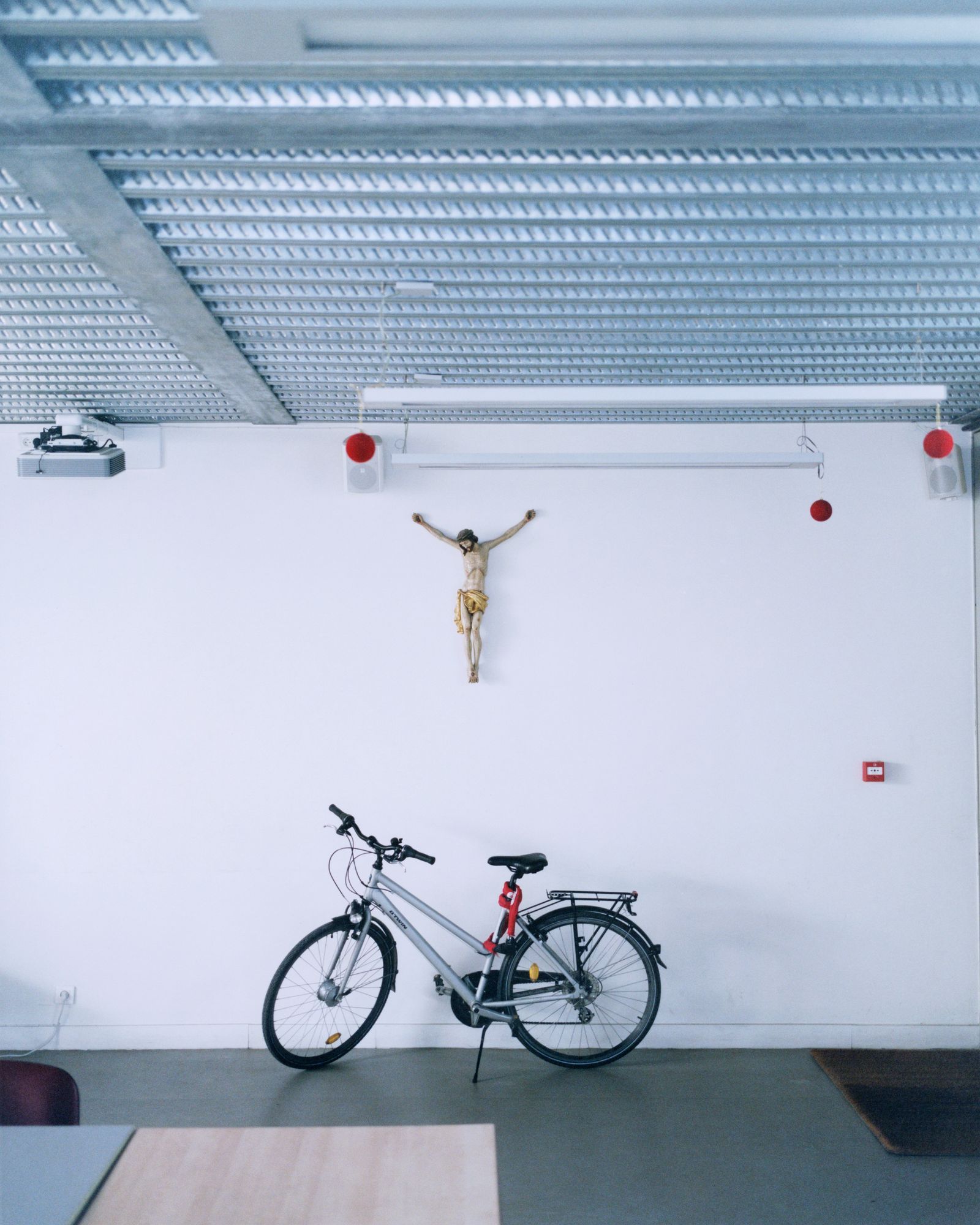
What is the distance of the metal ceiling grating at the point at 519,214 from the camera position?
1744 mm

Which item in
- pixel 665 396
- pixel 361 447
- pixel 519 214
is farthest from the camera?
pixel 361 447

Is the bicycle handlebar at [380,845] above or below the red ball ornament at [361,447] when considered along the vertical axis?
below

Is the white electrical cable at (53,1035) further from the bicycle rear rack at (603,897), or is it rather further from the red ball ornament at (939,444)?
the red ball ornament at (939,444)

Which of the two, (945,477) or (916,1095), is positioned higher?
(945,477)

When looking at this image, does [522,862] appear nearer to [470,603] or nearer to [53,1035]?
[470,603]

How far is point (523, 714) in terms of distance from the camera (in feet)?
13.5

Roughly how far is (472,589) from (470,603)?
0.07 m

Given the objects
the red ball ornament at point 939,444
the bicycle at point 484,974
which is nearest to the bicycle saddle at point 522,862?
the bicycle at point 484,974

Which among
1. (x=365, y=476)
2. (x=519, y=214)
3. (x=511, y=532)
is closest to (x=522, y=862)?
(x=511, y=532)

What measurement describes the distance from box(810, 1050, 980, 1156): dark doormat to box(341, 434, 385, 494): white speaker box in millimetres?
3243

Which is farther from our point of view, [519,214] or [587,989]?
[587,989]

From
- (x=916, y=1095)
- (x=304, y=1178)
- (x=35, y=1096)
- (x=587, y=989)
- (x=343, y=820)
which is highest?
(x=343, y=820)

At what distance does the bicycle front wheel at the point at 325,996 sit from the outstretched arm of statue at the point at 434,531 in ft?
5.68

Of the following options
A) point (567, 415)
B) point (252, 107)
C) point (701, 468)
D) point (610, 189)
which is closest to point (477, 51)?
point (252, 107)
